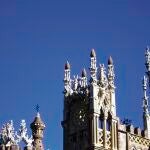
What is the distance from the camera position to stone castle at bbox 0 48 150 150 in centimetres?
6962

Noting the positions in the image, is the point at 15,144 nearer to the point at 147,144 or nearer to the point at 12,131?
the point at 12,131

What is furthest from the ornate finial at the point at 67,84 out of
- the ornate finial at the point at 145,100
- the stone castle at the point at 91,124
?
the ornate finial at the point at 145,100

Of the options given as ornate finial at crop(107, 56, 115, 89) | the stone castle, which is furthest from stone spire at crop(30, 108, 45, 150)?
ornate finial at crop(107, 56, 115, 89)

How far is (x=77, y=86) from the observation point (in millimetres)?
74562

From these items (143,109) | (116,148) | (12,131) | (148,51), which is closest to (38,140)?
(12,131)

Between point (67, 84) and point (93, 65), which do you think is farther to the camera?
point (67, 84)

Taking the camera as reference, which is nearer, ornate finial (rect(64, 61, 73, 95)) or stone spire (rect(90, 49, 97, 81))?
stone spire (rect(90, 49, 97, 81))

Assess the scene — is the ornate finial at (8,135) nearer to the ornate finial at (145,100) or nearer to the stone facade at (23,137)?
the stone facade at (23,137)

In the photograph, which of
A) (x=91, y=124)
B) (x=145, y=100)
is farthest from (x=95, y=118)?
(x=145, y=100)

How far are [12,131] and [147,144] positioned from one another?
14.1 m

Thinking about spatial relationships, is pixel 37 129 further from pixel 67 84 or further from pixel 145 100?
pixel 145 100

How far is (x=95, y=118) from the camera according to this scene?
70.6 metres

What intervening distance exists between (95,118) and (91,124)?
2.16 feet

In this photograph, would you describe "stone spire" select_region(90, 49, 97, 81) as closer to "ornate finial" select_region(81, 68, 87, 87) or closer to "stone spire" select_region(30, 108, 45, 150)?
"ornate finial" select_region(81, 68, 87, 87)
